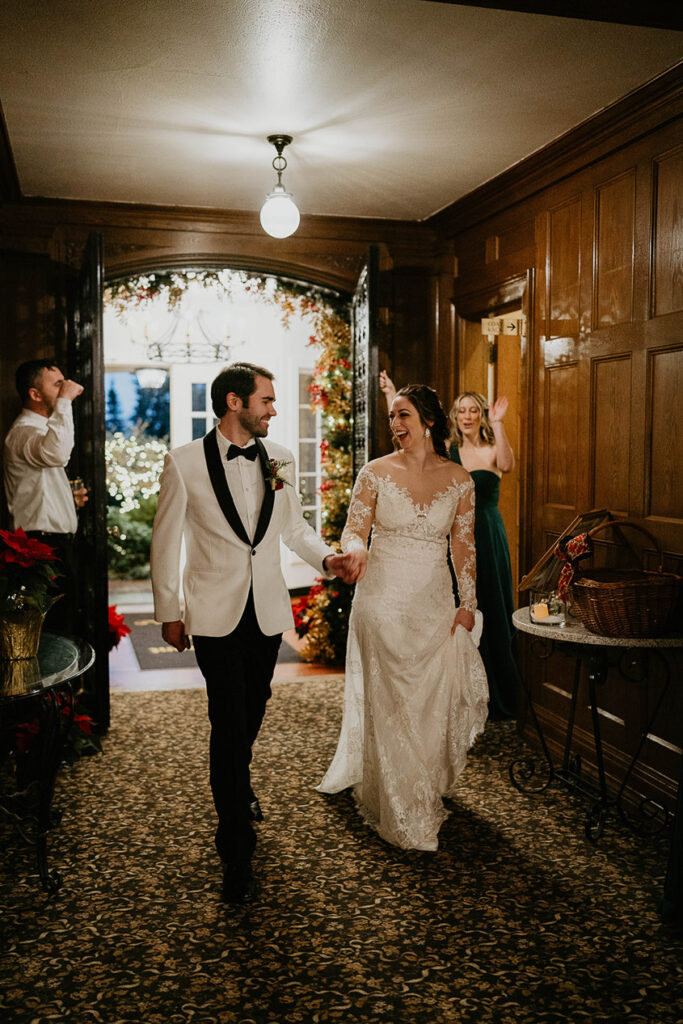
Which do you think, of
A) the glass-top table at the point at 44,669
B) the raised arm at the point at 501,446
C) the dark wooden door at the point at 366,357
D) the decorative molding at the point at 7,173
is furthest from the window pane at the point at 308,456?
the glass-top table at the point at 44,669

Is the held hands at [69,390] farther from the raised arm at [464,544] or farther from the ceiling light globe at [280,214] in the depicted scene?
the raised arm at [464,544]

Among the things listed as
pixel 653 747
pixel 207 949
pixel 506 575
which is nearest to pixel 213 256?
pixel 506 575

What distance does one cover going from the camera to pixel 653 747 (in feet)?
13.1

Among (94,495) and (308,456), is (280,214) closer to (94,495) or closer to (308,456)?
(94,495)

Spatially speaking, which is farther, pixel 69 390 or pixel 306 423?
pixel 306 423

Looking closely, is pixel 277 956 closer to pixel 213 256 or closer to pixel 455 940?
pixel 455 940

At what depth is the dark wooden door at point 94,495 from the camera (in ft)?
17.2

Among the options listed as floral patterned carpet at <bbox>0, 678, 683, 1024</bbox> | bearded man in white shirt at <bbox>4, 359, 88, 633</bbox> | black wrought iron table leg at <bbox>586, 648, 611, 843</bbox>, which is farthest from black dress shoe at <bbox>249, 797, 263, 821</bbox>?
bearded man in white shirt at <bbox>4, 359, 88, 633</bbox>

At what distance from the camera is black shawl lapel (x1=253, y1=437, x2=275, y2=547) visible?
3297mm

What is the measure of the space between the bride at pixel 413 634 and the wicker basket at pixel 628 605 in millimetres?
487

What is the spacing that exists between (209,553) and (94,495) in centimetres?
230

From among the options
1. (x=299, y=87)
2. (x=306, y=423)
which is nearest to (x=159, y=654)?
(x=306, y=423)

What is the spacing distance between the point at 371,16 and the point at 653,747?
124 inches

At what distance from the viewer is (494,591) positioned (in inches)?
214
